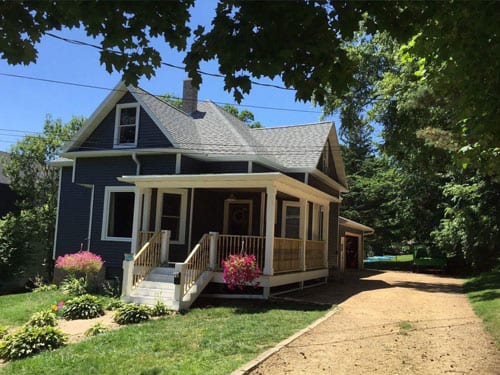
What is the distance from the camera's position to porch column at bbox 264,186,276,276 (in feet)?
39.1

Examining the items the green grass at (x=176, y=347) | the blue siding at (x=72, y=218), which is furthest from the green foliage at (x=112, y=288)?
the green grass at (x=176, y=347)

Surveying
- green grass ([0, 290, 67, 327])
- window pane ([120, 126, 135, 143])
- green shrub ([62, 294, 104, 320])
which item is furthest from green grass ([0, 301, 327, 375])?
window pane ([120, 126, 135, 143])

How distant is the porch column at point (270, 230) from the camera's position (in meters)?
11.9

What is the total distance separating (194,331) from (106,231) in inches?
328

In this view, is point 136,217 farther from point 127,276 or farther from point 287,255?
point 287,255

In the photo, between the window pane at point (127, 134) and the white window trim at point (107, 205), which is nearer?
the white window trim at point (107, 205)

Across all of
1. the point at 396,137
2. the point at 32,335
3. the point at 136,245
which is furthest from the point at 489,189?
the point at 32,335

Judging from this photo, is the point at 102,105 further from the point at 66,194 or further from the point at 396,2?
the point at 396,2

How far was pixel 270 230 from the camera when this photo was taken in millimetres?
11930

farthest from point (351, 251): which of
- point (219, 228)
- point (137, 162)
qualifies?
point (137, 162)

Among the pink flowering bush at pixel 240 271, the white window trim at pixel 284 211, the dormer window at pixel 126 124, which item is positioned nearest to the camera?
the pink flowering bush at pixel 240 271

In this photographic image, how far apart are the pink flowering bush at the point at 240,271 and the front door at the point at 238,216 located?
4255 millimetres

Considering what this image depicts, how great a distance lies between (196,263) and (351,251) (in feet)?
67.3

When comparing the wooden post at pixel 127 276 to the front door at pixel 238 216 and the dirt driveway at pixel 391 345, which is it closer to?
the front door at pixel 238 216
